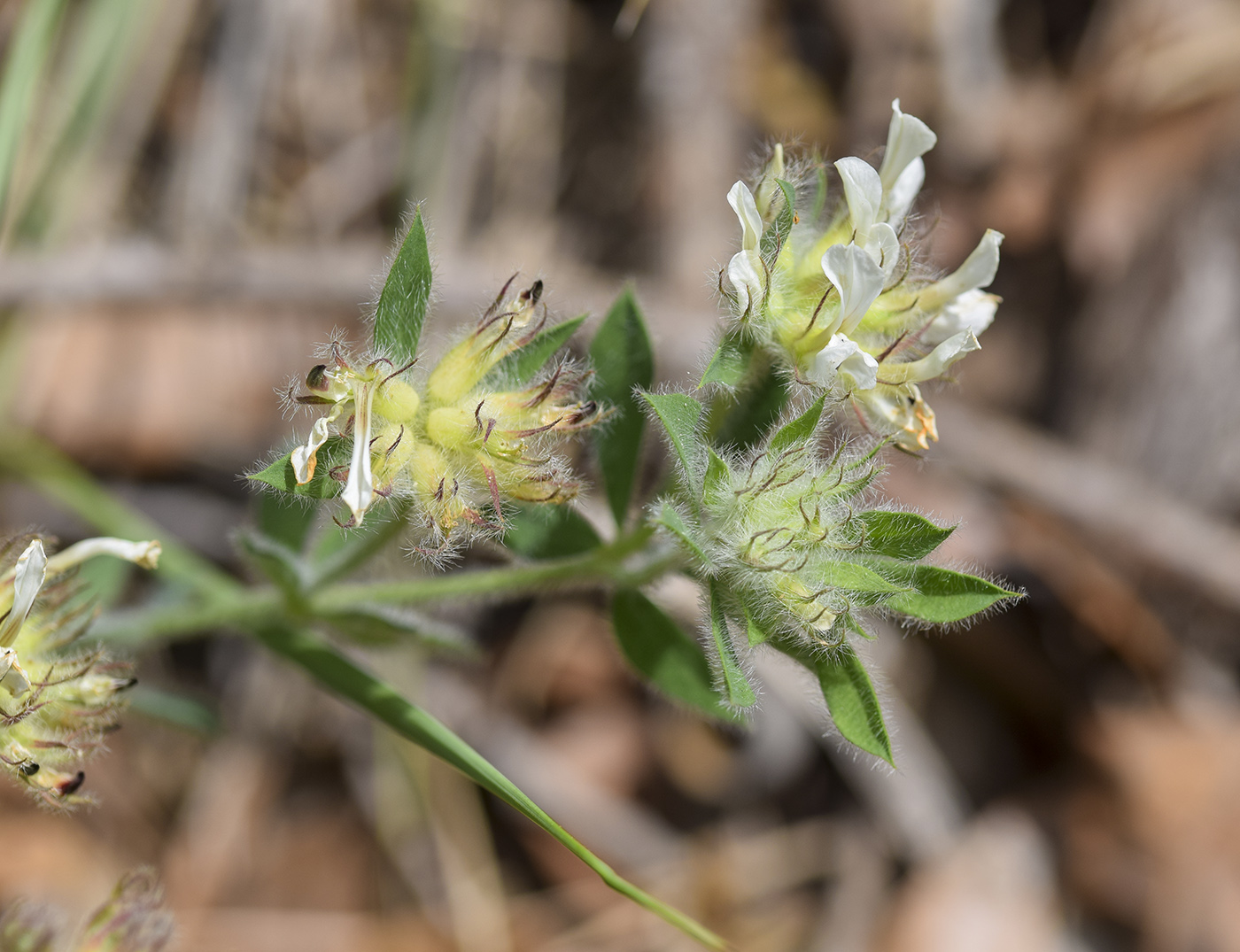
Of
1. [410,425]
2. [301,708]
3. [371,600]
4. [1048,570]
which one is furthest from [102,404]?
[1048,570]

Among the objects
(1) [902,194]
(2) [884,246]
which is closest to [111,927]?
(2) [884,246]

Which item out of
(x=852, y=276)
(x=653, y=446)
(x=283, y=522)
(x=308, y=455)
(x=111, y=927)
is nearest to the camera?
(x=308, y=455)

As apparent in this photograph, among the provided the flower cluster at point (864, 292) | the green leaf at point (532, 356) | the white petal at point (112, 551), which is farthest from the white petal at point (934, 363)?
the white petal at point (112, 551)

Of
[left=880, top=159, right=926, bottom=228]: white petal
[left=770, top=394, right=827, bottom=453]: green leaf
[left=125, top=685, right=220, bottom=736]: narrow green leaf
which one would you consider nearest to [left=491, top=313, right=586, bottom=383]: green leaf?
[left=770, top=394, right=827, bottom=453]: green leaf

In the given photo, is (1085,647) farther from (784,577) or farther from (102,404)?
(102,404)

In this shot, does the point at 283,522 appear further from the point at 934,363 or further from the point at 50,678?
the point at 934,363

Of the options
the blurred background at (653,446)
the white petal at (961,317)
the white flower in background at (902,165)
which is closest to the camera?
the white flower in background at (902,165)

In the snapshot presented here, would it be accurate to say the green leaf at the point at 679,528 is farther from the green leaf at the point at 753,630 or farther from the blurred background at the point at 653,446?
the blurred background at the point at 653,446
